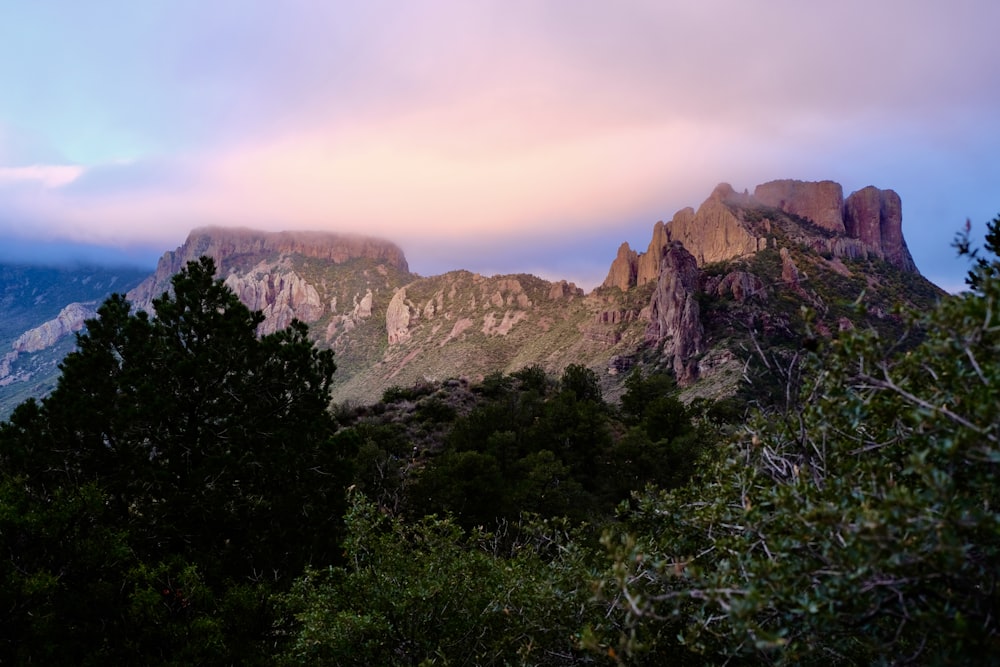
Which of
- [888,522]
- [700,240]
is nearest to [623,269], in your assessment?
[700,240]

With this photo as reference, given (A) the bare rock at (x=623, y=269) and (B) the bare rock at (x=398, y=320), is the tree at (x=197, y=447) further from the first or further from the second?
(B) the bare rock at (x=398, y=320)

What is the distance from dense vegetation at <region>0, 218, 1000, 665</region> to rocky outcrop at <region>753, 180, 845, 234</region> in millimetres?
188309

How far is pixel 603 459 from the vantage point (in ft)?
133

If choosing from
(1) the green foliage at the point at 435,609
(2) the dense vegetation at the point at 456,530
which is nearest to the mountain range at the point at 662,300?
(2) the dense vegetation at the point at 456,530

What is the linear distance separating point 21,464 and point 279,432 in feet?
20.4

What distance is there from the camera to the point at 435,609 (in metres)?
9.99

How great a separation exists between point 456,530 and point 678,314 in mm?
102951

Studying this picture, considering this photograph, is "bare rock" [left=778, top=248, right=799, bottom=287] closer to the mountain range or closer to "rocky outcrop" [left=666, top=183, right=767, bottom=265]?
the mountain range

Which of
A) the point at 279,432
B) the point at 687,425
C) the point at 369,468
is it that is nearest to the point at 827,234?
the point at 687,425

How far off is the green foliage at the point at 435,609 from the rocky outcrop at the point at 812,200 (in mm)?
197651

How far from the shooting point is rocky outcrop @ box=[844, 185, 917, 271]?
6845 inches

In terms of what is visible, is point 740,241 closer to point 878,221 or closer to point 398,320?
point 878,221

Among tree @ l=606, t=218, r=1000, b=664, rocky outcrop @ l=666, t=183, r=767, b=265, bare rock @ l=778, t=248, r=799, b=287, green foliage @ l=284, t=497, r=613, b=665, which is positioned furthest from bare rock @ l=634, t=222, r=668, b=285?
tree @ l=606, t=218, r=1000, b=664

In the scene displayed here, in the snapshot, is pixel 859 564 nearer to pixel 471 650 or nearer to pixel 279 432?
pixel 471 650
